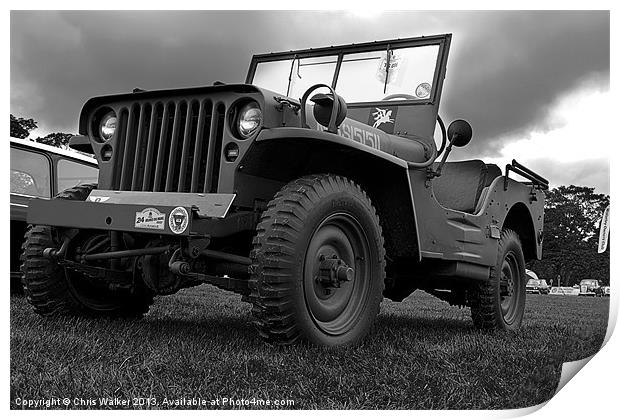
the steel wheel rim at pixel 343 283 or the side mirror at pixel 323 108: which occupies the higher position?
the side mirror at pixel 323 108

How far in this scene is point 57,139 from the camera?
314cm

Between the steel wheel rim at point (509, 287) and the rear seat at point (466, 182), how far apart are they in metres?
0.45

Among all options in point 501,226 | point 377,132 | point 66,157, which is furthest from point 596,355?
point 66,157

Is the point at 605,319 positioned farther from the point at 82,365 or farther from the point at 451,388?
the point at 82,365

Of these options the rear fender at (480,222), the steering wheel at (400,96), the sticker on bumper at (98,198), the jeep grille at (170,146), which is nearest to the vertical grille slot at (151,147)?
the jeep grille at (170,146)

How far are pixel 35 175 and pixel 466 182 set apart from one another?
239 cm

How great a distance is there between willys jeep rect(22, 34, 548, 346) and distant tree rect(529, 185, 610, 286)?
0.23 meters

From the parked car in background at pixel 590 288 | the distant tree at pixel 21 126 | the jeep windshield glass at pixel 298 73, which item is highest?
the jeep windshield glass at pixel 298 73

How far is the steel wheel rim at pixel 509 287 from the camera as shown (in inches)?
177

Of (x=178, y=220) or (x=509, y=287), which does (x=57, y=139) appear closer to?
(x=178, y=220)

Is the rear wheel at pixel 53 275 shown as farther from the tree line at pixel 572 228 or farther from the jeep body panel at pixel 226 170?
the tree line at pixel 572 228

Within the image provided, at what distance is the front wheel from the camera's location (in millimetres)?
2574

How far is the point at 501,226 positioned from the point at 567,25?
1941 millimetres

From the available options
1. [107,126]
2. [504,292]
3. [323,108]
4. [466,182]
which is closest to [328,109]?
[323,108]
